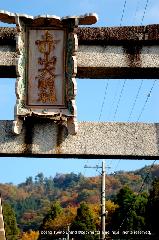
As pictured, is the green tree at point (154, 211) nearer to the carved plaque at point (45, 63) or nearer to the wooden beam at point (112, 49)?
the wooden beam at point (112, 49)

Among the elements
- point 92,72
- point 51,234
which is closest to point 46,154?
point 92,72

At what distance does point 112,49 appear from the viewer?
259 inches

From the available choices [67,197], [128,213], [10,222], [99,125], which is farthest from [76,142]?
[67,197]

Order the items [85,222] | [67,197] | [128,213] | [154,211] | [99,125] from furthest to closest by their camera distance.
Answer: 1. [67,197]
2. [85,222]
3. [128,213]
4. [154,211]
5. [99,125]

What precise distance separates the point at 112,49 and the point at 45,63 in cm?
93

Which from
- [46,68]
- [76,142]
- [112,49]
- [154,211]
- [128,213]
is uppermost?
[128,213]

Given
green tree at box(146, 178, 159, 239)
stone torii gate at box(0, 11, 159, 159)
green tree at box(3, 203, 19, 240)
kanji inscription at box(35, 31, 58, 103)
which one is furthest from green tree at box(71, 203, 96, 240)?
kanji inscription at box(35, 31, 58, 103)

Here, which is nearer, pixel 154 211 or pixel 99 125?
pixel 99 125

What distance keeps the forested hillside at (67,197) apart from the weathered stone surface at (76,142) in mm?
42339

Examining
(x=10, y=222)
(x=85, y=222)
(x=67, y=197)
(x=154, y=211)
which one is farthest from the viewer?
(x=67, y=197)

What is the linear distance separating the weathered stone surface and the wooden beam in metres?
0.79

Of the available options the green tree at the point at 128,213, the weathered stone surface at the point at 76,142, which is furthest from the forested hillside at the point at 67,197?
the weathered stone surface at the point at 76,142

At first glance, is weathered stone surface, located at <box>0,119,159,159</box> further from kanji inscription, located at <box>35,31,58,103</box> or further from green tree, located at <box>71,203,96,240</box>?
green tree, located at <box>71,203,96,240</box>

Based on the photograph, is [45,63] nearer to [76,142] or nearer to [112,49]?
[112,49]
